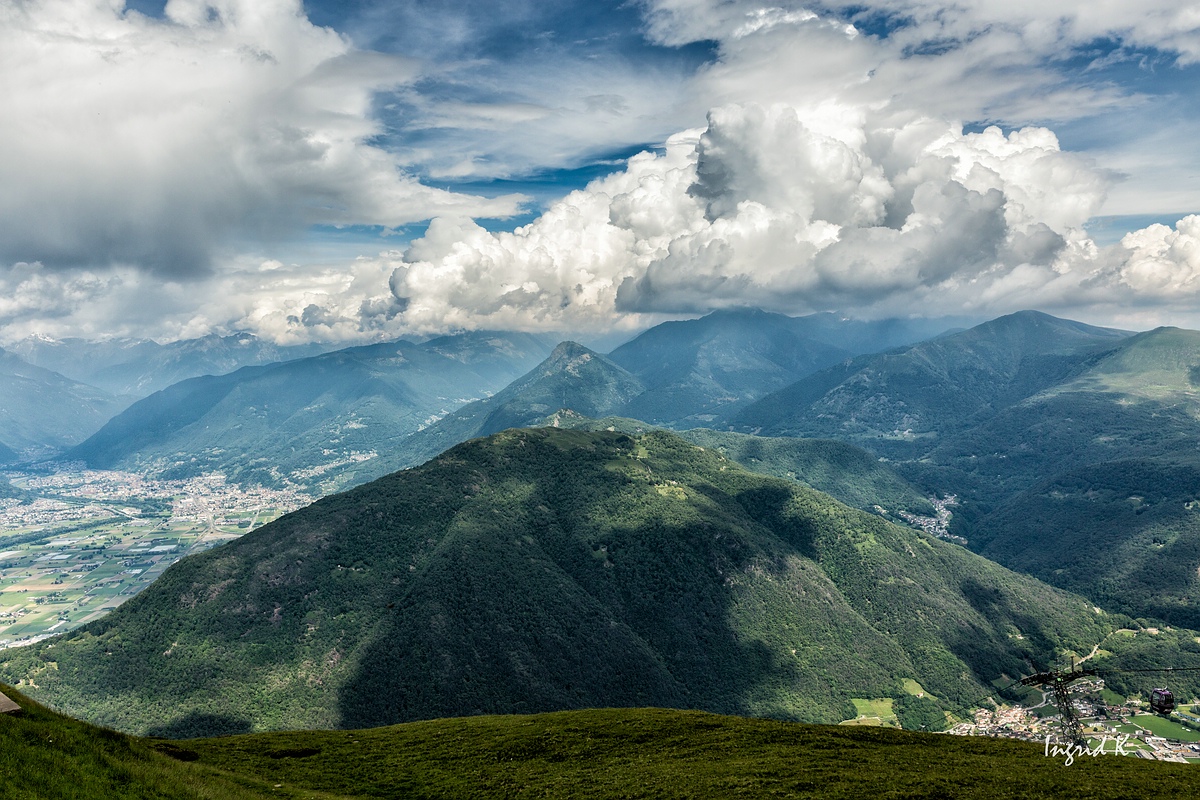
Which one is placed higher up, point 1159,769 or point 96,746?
point 96,746

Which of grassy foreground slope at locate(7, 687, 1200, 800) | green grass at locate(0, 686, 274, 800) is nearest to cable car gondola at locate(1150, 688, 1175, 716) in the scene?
grassy foreground slope at locate(7, 687, 1200, 800)

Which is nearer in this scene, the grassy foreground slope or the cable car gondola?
the grassy foreground slope

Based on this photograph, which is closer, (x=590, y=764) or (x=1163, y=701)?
(x=590, y=764)

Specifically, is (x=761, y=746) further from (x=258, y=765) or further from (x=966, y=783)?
(x=258, y=765)

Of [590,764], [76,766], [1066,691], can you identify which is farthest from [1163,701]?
[76,766]

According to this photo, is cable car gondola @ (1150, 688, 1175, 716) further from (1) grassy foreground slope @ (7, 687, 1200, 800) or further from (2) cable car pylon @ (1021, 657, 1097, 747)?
(2) cable car pylon @ (1021, 657, 1097, 747)

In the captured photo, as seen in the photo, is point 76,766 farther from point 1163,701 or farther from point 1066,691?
point 1163,701

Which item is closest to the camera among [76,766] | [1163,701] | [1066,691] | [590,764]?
[76,766]

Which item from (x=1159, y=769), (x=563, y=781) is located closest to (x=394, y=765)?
(x=563, y=781)
